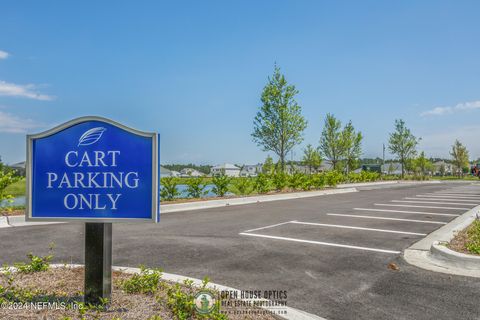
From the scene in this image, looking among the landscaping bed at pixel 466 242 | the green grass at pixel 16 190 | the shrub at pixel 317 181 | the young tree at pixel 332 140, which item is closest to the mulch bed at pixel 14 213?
the green grass at pixel 16 190

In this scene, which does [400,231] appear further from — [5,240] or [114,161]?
[5,240]

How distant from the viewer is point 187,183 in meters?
15.9

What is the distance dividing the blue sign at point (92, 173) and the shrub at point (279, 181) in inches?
686

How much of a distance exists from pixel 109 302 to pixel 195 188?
12796 millimetres

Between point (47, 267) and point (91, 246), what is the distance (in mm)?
1549

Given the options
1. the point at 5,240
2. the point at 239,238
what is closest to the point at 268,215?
the point at 239,238

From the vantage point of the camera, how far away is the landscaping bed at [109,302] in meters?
3.13

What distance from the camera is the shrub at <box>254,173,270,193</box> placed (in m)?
19.3

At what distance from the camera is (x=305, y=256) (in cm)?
588

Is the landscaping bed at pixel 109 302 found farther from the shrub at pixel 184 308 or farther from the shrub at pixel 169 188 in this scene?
the shrub at pixel 169 188

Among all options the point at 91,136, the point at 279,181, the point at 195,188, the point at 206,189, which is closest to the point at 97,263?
the point at 91,136

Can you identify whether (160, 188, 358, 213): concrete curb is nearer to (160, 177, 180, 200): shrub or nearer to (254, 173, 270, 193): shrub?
(254, 173, 270, 193): shrub

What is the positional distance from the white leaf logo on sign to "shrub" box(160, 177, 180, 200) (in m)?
11.5

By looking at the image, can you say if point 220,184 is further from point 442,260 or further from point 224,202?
point 442,260
